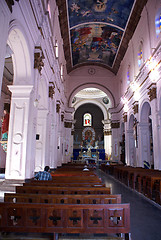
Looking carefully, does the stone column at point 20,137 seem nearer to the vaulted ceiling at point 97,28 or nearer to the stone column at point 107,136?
the vaulted ceiling at point 97,28

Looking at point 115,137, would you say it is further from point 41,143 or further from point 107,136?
point 41,143

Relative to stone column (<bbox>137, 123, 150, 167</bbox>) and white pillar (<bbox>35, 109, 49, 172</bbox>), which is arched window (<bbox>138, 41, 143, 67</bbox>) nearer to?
stone column (<bbox>137, 123, 150, 167</bbox>)

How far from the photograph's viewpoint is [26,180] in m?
6.01

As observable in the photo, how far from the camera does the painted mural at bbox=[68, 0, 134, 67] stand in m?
12.5

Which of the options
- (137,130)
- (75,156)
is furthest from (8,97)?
(75,156)

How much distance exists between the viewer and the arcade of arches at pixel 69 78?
6.19m

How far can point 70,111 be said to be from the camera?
66.8ft

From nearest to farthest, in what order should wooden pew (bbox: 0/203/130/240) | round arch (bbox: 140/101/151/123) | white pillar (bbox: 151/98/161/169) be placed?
wooden pew (bbox: 0/203/130/240), white pillar (bbox: 151/98/161/169), round arch (bbox: 140/101/151/123)

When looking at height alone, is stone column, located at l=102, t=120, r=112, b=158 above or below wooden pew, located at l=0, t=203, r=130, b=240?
above

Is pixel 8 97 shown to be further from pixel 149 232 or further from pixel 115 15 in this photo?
pixel 149 232

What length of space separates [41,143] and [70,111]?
36.7ft

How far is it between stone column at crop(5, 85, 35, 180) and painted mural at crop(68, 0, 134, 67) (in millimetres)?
8721

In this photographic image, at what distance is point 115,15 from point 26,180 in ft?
41.0

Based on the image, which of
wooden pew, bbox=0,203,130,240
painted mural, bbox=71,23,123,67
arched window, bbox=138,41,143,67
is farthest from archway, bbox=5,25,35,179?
painted mural, bbox=71,23,123,67
